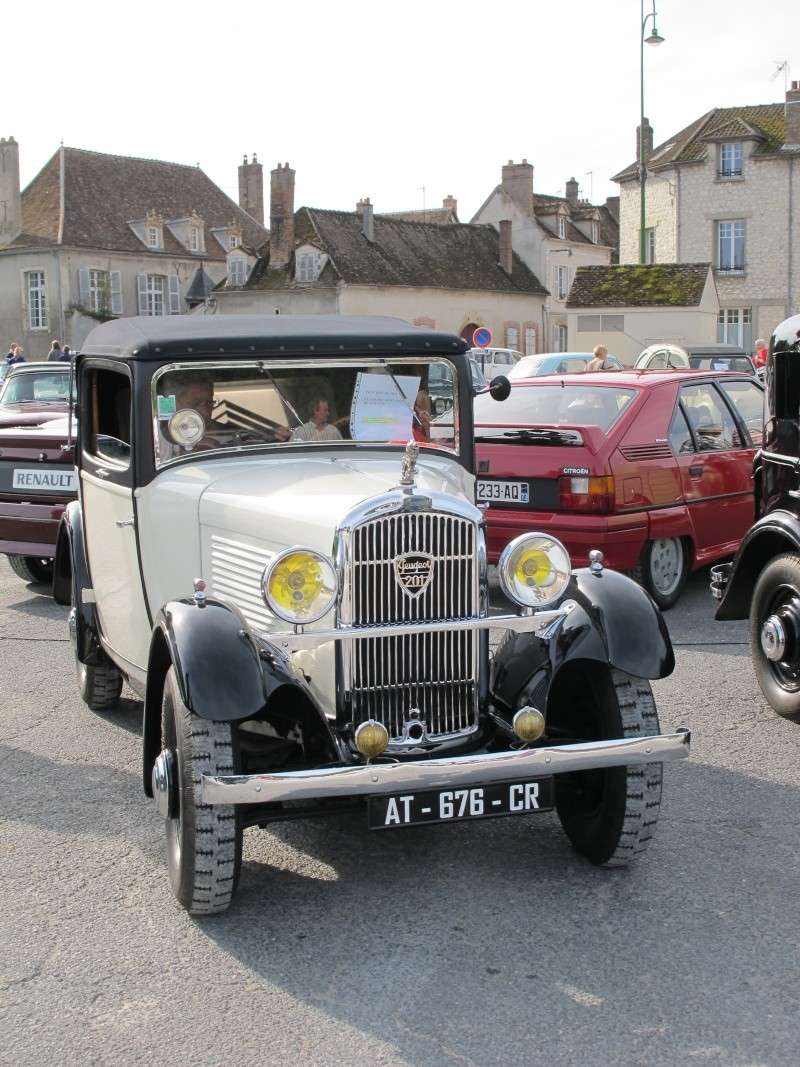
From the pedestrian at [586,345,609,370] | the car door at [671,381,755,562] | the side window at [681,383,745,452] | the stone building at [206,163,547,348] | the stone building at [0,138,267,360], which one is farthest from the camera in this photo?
the stone building at [0,138,267,360]

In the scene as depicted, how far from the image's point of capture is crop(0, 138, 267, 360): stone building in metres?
49.1

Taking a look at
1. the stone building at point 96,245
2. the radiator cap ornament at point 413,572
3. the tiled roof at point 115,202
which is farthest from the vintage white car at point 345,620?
the tiled roof at point 115,202

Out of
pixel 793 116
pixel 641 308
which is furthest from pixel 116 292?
pixel 793 116

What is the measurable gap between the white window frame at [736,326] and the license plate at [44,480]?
40.8 meters

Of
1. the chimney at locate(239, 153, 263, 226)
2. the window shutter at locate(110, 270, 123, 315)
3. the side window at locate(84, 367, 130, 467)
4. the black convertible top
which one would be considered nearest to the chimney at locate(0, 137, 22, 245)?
the window shutter at locate(110, 270, 123, 315)

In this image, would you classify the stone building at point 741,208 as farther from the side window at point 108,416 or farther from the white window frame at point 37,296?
the side window at point 108,416

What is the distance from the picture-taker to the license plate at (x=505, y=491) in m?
8.51

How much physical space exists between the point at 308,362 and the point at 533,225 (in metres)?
53.3

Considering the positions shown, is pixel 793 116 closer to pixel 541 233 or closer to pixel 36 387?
pixel 541 233

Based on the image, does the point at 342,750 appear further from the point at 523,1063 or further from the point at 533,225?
the point at 533,225

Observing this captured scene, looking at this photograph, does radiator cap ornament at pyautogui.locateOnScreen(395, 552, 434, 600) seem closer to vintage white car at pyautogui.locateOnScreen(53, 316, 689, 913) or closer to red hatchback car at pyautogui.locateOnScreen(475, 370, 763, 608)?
vintage white car at pyautogui.locateOnScreen(53, 316, 689, 913)

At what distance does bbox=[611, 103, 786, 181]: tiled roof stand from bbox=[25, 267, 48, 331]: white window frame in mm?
23735

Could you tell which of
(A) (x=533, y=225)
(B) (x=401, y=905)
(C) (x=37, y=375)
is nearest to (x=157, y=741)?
(B) (x=401, y=905)

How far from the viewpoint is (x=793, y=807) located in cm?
488
